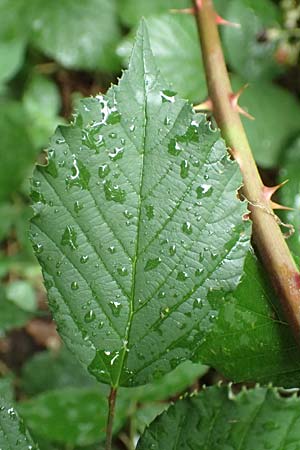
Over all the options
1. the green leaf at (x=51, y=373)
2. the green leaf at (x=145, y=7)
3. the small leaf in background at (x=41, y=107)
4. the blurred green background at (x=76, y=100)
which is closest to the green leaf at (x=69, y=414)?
the blurred green background at (x=76, y=100)

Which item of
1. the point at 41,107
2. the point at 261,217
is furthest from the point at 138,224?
the point at 41,107

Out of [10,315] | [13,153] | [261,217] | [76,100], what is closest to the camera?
[261,217]

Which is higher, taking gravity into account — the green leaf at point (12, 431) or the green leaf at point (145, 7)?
the green leaf at point (145, 7)

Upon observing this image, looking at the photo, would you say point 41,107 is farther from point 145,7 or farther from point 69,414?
point 69,414

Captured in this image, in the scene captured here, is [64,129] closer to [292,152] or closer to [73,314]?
[73,314]

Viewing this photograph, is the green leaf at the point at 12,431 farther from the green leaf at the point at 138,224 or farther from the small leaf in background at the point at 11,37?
the small leaf in background at the point at 11,37

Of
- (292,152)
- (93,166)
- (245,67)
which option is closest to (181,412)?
(93,166)
